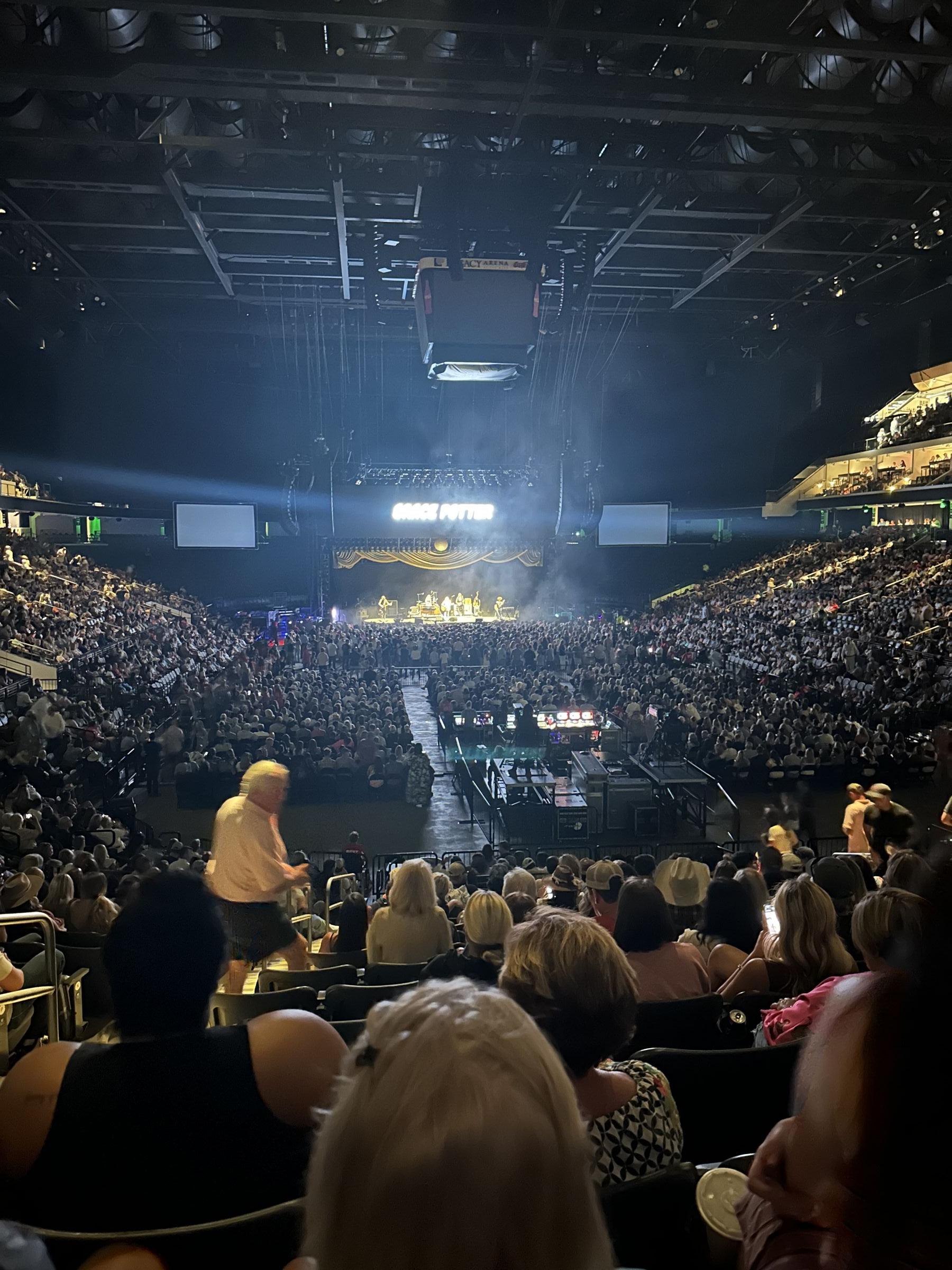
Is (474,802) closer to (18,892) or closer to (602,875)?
(602,875)

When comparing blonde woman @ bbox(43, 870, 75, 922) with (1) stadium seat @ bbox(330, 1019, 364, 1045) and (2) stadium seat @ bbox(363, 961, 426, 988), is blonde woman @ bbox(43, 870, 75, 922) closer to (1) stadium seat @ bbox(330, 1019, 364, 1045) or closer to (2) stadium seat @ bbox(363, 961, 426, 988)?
(2) stadium seat @ bbox(363, 961, 426, 988)

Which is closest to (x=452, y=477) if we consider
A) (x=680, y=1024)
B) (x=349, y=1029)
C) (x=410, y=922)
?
(x=410, y=922)

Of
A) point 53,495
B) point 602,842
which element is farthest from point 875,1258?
point 53,495

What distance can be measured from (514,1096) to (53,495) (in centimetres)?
3004

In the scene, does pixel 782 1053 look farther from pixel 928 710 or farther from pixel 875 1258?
pixel 928 710

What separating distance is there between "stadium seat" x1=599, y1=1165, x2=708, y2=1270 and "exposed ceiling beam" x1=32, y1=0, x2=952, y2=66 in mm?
9625

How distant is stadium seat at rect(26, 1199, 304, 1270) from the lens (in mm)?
1275

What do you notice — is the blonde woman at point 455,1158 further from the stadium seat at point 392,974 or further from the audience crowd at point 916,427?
the audience crowd at point 916,427

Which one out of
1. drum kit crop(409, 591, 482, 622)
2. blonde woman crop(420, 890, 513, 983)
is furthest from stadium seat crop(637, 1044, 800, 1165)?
drum kit crop(409, 591, 482, 622)

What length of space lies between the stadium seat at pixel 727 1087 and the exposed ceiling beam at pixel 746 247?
1432 centimetres

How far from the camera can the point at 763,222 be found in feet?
49.3

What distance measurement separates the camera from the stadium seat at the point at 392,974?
364 centimetres

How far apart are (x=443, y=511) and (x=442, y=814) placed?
2025 centimetres

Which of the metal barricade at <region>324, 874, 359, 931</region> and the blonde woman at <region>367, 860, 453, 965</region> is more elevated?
the blonde woman at <region>367, 860, 453, 965</region>
